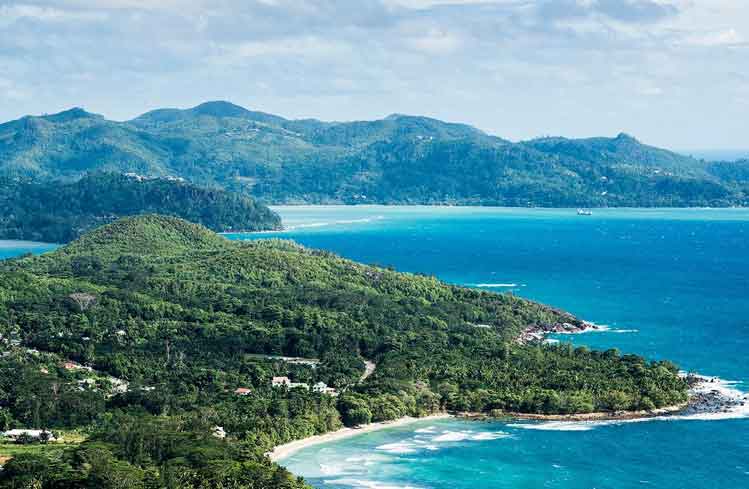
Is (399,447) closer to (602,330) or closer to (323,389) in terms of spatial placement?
(323,389)

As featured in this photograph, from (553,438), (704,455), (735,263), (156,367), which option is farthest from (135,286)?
(735,263)

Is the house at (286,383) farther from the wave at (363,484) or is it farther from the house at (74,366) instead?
the wave at (363,484)

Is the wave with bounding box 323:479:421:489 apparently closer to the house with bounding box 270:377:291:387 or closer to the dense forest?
the dense forest

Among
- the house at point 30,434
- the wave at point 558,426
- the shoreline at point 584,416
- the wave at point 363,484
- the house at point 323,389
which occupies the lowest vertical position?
the wave at point 363,484

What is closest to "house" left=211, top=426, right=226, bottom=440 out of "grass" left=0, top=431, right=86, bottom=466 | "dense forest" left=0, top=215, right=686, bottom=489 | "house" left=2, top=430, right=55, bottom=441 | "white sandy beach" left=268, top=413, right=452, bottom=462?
"dense forest" left=0, top=215, right=686, bottom=489

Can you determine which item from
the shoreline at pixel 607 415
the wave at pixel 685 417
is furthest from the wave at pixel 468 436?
the shoreline at pixel 607 415
